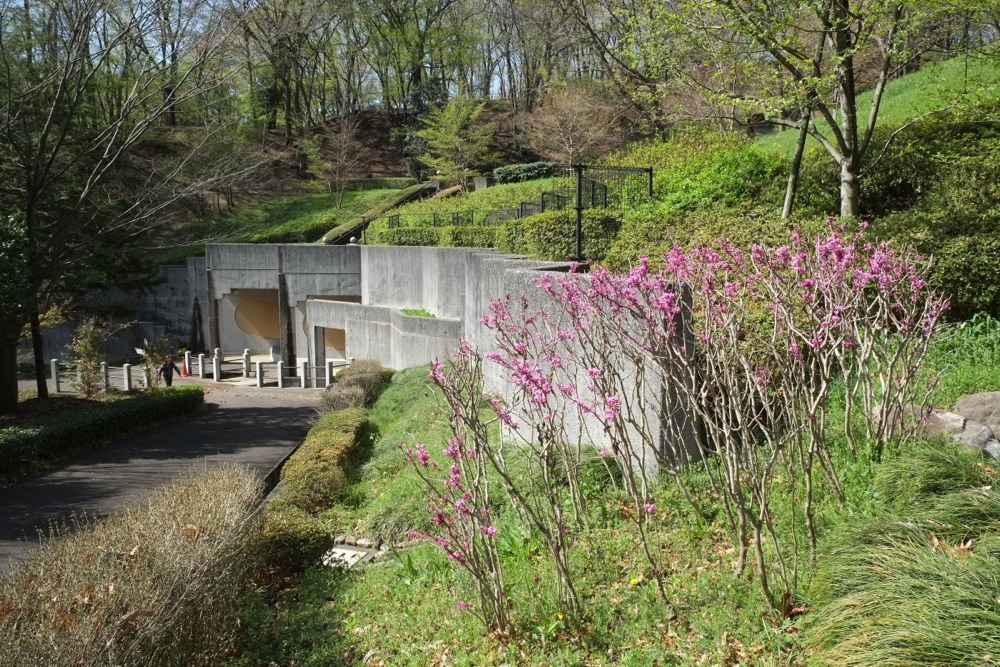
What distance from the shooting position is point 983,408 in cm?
544

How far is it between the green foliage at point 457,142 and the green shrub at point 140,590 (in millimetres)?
30793

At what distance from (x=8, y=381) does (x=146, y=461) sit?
5200 mm

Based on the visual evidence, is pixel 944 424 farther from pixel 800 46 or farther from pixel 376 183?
pixel 376 183

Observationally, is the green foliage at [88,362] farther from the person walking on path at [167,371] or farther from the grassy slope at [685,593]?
the grassy slope at [685,593]

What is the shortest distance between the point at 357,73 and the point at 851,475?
52.5 meters

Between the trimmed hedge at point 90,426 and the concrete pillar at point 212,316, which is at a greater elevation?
the concrete pillar at point 212,316

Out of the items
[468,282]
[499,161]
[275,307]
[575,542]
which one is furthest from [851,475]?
[499,161]

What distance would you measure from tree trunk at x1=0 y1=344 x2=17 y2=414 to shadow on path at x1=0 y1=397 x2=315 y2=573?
292cm

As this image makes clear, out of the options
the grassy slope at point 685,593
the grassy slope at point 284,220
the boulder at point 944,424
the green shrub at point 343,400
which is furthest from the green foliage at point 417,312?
the grassy slope at point 284,220

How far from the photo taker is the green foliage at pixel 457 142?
36500mm

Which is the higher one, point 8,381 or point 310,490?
point 8,381

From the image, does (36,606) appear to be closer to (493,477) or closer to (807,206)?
(493,477)

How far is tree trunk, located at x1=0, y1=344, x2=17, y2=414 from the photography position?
15734mm

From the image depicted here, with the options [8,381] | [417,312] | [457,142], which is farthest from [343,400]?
[457,142]
